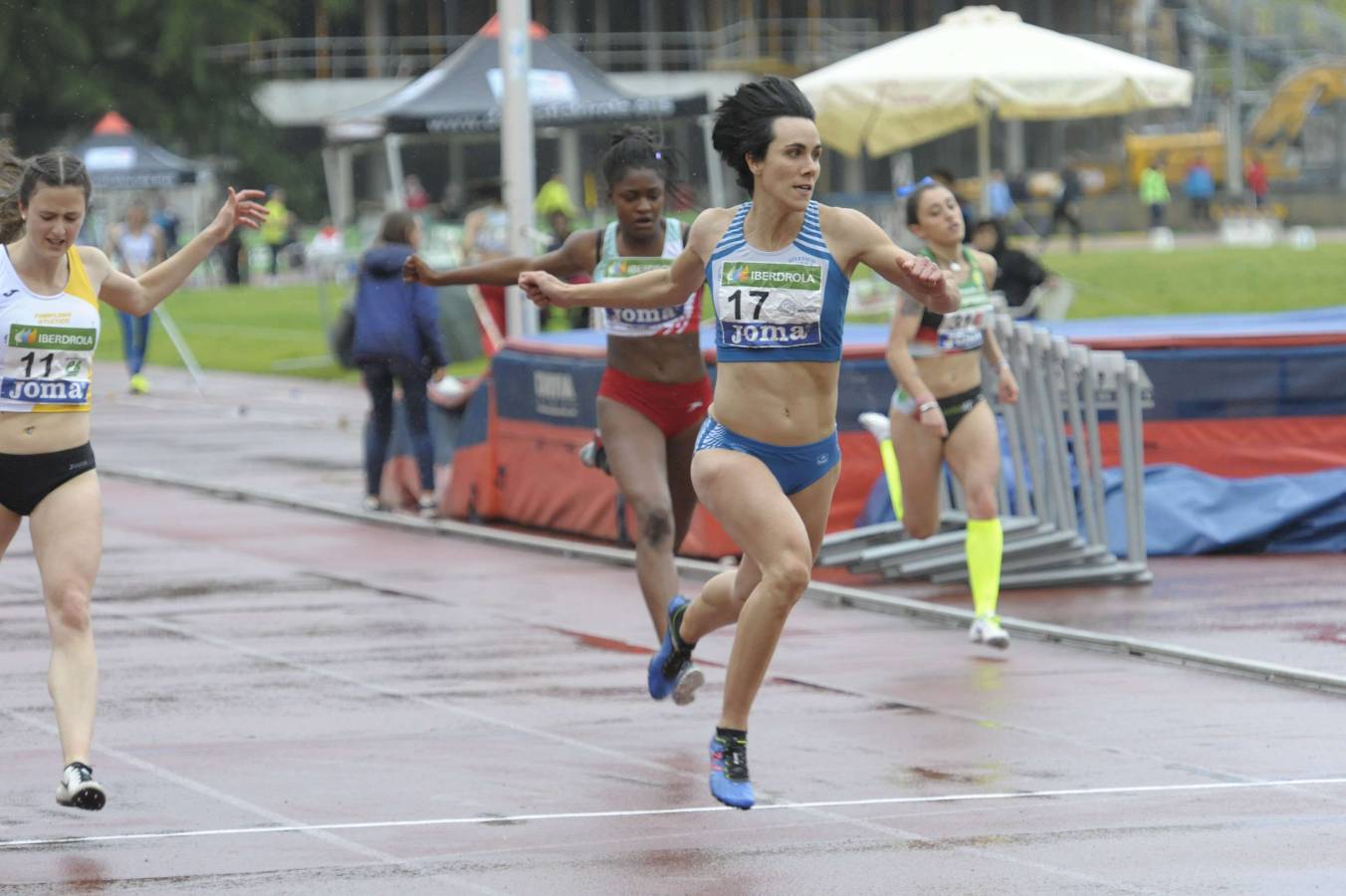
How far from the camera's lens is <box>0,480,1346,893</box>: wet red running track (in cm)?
606

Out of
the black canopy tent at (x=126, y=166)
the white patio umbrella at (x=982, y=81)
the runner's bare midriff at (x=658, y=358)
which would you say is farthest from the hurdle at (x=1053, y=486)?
the black canopy tent at (x=126, y=166)

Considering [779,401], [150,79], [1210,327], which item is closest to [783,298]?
[779,401]

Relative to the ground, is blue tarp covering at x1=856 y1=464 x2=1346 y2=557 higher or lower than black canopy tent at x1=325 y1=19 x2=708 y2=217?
lower

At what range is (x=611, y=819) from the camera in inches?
261

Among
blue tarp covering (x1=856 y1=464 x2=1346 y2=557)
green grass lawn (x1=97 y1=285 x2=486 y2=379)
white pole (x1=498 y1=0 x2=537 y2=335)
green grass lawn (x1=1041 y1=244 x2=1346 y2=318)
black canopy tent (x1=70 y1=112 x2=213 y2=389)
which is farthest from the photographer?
black canopy tent (x1=70 y1=112 x2=213 y2=389)

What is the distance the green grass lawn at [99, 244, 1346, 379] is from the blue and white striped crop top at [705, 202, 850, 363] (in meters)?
18.3

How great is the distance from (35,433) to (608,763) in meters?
2.04

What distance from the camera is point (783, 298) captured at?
22.6 feet

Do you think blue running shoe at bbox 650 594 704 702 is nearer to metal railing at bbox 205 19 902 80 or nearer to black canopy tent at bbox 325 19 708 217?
black canopy tent at bbox 325 19 708 217

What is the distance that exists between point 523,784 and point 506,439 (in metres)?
7.14

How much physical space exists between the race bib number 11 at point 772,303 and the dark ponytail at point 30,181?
186 cm

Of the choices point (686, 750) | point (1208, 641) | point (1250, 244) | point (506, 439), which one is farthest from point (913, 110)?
point (1250, 244)

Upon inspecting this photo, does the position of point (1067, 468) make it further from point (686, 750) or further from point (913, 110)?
point (913, 110)

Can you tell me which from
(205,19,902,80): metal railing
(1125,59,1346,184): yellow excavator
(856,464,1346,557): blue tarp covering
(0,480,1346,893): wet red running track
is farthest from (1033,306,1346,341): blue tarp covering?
(205,19,902,80): metal railing
